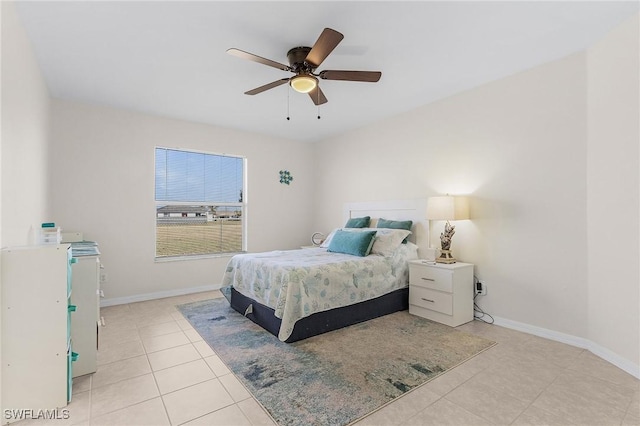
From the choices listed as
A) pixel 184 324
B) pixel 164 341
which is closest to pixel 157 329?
pixel 184 324

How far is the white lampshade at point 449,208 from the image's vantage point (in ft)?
10.6

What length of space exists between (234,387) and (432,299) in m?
2.20

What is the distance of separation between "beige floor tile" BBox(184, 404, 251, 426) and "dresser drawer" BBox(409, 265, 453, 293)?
228 centimetres

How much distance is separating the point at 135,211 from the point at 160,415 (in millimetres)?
3140

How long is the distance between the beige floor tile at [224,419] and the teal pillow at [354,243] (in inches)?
83.8

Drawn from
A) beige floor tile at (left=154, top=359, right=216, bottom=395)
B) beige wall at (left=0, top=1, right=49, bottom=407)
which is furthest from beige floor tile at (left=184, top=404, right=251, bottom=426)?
beige wall at (left=0, top=1, right=49, bottom=407)

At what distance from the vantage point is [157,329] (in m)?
3.04

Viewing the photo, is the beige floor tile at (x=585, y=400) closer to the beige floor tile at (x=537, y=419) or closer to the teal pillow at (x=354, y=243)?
the beige floor tile at (x=537, y=419)

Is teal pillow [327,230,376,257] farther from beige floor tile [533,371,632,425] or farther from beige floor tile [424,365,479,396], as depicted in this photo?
beige floor tile [533,371,632,425]

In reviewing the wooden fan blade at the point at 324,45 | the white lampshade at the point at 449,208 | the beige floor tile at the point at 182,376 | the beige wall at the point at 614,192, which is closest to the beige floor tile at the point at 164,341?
the beige floor tile at the point at 182,376

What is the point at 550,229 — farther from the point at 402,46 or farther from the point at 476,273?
the point at 402,46

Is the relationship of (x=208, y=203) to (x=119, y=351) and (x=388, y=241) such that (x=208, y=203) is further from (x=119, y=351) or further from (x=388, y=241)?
(x=388, y=241)

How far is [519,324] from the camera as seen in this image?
2.99 metres

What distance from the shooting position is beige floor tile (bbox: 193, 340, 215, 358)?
247 centimetres
